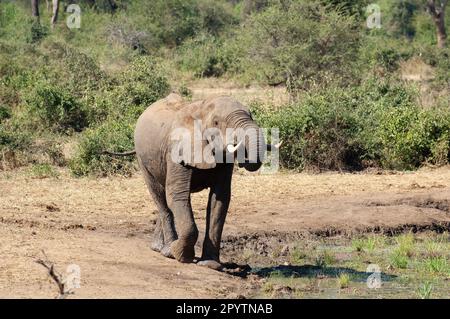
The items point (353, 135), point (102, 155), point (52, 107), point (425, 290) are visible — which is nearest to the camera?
point (425, 290)

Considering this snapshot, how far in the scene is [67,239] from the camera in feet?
31.4

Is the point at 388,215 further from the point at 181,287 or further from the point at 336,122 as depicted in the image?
the point at 181,287

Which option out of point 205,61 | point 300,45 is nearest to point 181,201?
point 300,45

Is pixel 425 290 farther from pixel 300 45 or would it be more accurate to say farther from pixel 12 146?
pixel 300 45

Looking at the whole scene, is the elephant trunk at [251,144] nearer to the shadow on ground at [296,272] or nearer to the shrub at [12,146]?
the shadow on ground at [296,272]

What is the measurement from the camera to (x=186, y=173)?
8.66m

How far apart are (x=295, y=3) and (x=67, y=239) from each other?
14646 millimetres

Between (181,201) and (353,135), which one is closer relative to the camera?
(181,201)

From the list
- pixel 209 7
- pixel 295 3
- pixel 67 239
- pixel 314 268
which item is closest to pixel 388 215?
pixel 314 268

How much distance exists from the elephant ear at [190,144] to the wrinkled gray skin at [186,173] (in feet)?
Result: 0.04

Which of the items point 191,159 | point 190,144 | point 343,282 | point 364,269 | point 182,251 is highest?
point 190,144

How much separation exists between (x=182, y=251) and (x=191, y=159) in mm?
906

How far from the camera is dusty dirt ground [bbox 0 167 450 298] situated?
8.09 m

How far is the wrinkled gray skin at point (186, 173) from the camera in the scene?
8.38 m
